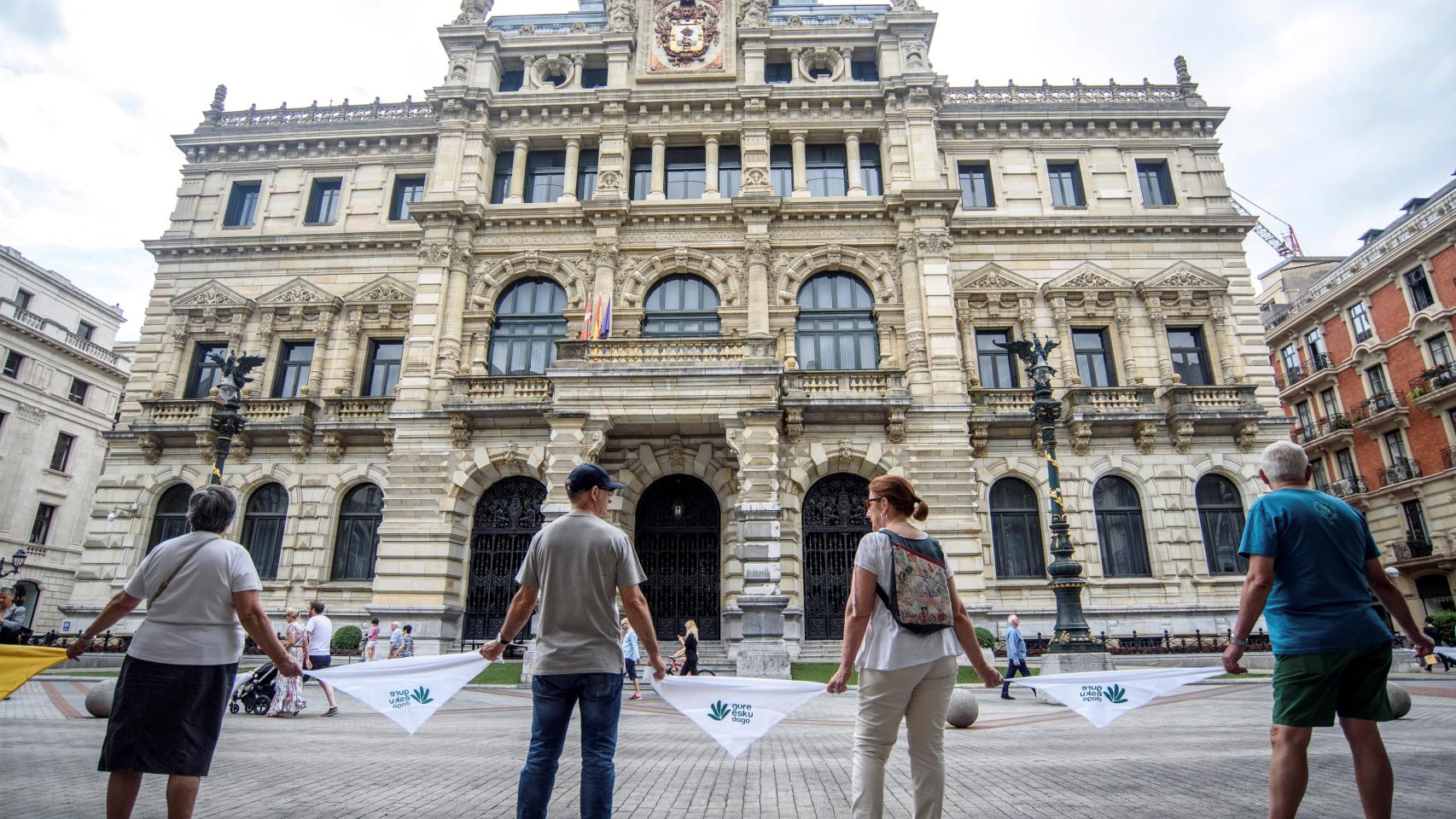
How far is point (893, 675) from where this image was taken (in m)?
4.09

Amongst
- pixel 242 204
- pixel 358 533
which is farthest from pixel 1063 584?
pixel 242 204

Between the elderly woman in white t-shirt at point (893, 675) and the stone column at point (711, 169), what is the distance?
21.7m

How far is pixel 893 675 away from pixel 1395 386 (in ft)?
136

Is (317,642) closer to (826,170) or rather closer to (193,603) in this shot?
(193,603)

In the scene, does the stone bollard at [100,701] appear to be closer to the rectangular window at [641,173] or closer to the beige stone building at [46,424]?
the rectangular window at [641,173]

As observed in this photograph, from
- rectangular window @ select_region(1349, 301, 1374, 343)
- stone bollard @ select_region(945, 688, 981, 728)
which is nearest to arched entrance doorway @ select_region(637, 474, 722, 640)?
stone bollard @ select_region(945, 688, 981, 728)

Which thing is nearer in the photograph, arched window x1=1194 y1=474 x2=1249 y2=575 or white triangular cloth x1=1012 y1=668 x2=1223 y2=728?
white triangular cloth x1=1012 y1=668 x2=1223 y2=728

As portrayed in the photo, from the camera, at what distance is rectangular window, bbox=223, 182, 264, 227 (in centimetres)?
2738

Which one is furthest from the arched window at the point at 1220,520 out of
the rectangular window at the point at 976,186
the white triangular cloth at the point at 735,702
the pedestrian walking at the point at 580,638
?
the pedestrian walking at the point at 580,638

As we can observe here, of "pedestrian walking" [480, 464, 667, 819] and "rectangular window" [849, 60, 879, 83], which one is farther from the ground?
"rectangular window" [849, 60, 879, 83]

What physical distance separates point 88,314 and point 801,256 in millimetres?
46344

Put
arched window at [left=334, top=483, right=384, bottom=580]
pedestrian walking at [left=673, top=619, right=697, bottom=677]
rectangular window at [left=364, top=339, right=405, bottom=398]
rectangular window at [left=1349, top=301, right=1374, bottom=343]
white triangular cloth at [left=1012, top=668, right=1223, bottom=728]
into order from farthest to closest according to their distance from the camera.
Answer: rectangular window at [left=1349, top=301, right=1374, bottom=343] < rectangular window at [left=364, top=339, right=405, bottom=398] < arched window at [left=334, top=483, right=384, bottom=580] < pedestrian walking at [left=673, top=619, right=697, bottom=677] < white triangular cloth at [left=1012, top=668, right=1223, bottom=728]

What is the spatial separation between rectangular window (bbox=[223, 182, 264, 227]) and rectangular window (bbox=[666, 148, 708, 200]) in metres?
15.1

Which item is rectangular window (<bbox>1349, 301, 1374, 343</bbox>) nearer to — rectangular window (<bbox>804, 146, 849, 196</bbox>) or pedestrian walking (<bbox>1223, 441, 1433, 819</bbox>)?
rectangular window (<bbox>804, 146, 849, 196</bbox>)
